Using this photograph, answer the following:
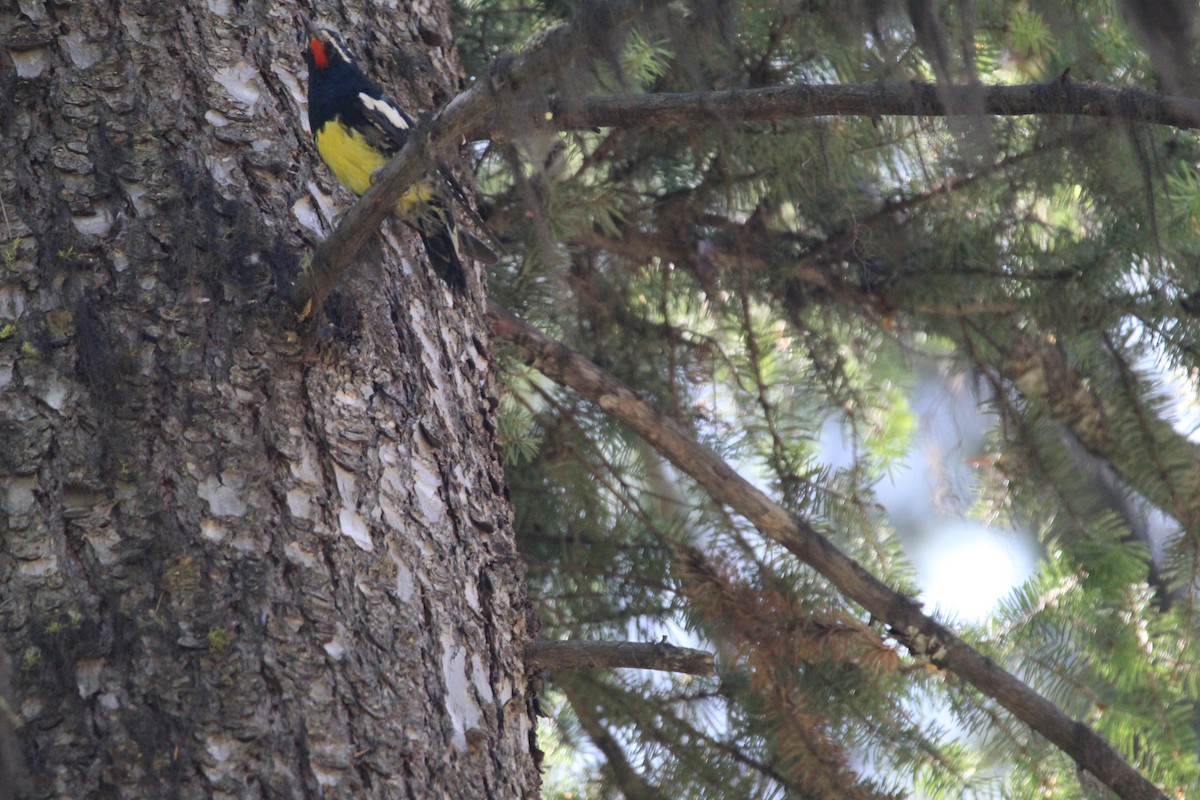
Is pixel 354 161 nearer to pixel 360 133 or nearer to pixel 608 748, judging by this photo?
pixel 360 133

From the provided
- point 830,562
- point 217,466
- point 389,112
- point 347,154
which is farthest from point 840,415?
point 217,466

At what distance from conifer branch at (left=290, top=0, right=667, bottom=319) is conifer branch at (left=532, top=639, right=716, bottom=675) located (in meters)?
0.73

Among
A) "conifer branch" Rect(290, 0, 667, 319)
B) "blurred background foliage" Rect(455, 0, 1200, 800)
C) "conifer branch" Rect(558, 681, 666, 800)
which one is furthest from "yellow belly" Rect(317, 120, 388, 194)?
"conifer branch" Rect(558, 681, 666, 800)

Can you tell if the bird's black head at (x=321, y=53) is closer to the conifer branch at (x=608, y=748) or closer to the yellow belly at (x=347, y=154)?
the yellow belly at (x=347, y=154)

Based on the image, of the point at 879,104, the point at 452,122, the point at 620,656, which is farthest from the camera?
the point at 620,656

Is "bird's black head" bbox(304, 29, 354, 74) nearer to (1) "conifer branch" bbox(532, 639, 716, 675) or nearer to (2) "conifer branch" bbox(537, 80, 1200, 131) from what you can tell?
(2) "conifer branch" bbox(537, 80, 1200, 131)

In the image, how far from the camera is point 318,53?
224cm

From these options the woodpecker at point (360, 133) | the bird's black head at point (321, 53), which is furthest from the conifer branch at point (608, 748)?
the bird's black head at point (321, 53)

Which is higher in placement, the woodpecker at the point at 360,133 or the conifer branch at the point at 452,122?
the woodpecker at the point at 360,133

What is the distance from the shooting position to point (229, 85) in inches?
80.6

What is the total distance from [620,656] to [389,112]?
1329 millimetres

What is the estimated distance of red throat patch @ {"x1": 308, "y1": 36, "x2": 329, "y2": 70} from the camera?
222 centimetres

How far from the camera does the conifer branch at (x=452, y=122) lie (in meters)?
1.33

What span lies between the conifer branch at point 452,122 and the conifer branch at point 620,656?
0.73 meters
